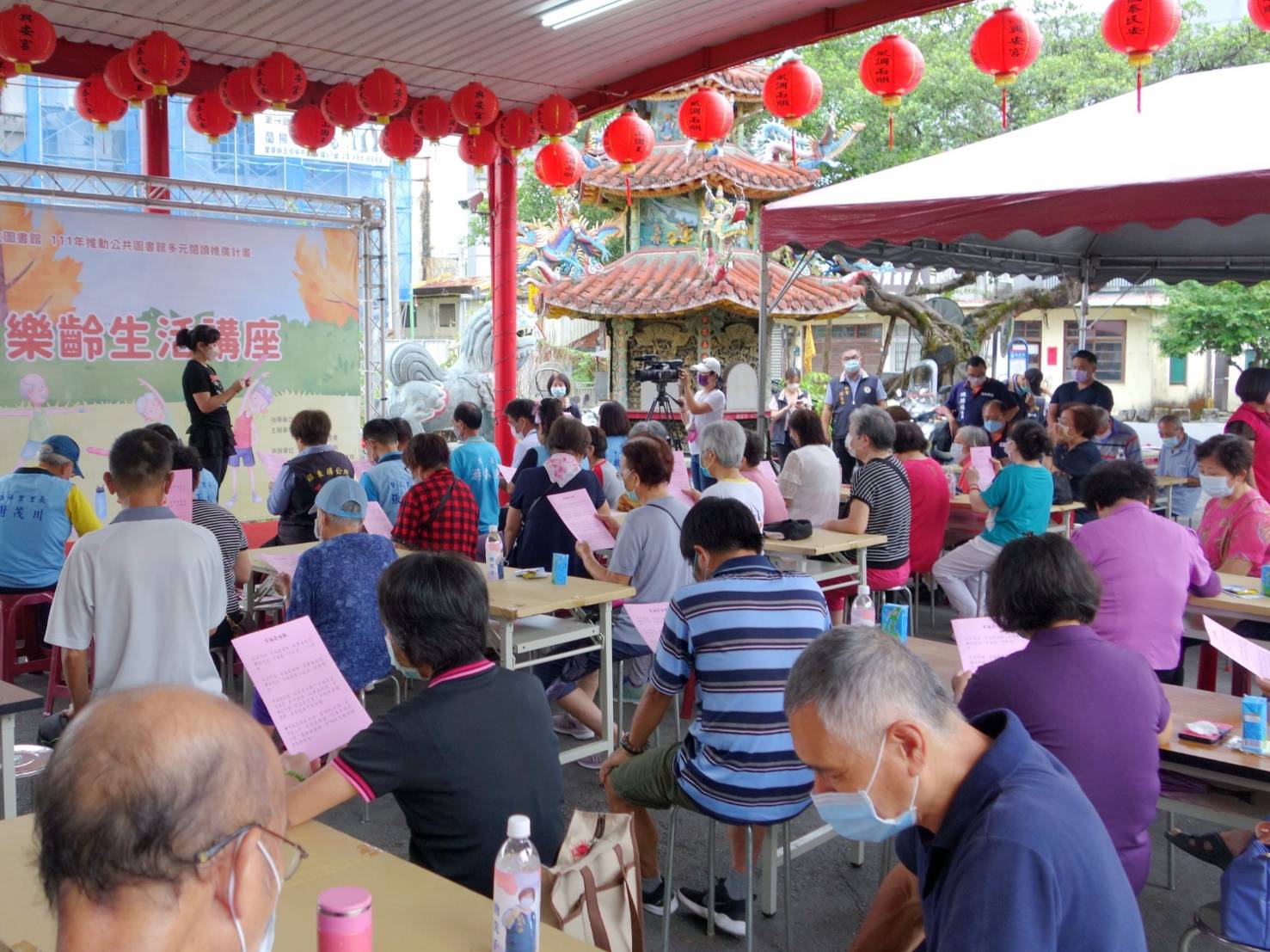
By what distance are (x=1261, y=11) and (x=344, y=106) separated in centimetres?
599

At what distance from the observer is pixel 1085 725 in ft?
7.64

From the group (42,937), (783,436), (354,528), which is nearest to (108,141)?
(783,436)

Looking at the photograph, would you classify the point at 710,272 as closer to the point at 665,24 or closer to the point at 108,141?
the point at 665,24

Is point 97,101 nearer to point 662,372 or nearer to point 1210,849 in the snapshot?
point 662,372

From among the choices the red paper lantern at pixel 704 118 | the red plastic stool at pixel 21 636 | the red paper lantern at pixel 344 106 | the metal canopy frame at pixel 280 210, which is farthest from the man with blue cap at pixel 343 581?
the red paper lantern at pixel 344 106

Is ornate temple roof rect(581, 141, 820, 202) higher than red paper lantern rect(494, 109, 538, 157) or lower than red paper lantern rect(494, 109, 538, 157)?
higher

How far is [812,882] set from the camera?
3.76 metres

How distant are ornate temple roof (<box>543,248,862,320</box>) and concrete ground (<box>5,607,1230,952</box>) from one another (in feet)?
29.9

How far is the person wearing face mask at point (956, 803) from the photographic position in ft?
4.75

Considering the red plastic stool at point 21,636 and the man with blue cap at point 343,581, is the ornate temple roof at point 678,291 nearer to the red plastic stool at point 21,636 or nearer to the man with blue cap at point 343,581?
the red plastic stool at point 21,636

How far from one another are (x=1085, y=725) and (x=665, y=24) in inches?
293

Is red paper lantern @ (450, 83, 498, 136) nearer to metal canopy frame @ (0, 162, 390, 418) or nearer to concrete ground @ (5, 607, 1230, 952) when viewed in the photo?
metal canopy frame @ (0, 162, 390, 418)

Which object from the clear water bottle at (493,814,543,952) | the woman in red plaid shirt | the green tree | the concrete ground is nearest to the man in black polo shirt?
the concrete ground

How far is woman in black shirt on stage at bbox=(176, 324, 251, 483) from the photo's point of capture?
23.4 feet
